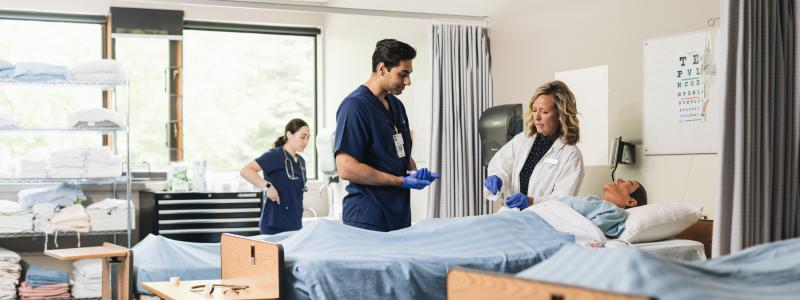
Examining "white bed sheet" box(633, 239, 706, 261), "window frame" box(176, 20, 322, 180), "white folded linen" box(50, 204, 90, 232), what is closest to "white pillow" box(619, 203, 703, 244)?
"white bed sheet" box(633, 239, 706, 261)

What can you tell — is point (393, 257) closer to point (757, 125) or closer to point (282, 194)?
point (757, 125)

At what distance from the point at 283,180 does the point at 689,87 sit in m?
2.53

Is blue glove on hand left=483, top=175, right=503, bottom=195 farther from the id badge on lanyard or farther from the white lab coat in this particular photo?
the id badge on lanyard

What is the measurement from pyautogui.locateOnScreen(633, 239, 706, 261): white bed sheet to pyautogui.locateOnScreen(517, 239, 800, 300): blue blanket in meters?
1.14

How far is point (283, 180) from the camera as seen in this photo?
5.41 meters

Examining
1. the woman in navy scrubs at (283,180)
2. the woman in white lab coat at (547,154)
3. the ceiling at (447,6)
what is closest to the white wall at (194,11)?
the ceiling at (447,6)

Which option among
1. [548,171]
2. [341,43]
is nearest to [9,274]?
[341,43]

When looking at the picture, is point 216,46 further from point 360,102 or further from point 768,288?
point 768,288

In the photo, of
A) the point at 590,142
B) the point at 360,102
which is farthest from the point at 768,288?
the point at 590,142

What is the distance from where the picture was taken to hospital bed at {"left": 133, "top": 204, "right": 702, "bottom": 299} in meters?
2.69

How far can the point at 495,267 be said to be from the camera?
9.50ft

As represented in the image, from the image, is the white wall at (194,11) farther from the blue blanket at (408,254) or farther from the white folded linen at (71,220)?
the blue blanket at (408,254)

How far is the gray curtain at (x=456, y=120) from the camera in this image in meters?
5.27

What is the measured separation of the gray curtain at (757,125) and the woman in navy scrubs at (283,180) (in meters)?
3.02
